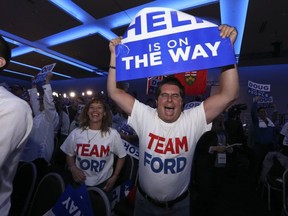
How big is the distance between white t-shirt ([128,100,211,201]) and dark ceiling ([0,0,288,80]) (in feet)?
13.9

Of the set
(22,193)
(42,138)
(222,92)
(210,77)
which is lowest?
(22,193)

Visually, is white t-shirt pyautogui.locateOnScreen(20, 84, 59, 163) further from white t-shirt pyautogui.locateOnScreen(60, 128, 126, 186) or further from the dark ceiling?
the dark ceiling

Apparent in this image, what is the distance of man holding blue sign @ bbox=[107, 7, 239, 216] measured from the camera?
5.21ft

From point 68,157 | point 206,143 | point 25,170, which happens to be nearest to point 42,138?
point 68,157

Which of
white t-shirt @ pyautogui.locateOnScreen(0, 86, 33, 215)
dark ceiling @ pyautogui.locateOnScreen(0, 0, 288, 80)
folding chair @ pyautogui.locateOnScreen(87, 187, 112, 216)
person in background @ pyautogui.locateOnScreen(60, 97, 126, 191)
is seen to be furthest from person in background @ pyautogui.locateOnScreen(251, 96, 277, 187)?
white t-shirt @ pyautogui.locateOnScreen(0, 86, 33, 215)

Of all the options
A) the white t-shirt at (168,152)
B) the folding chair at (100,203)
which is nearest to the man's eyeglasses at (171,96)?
the white t-shirt at (168,152)

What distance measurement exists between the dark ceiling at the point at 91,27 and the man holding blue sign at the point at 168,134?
411 centimetres

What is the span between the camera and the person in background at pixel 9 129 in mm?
889

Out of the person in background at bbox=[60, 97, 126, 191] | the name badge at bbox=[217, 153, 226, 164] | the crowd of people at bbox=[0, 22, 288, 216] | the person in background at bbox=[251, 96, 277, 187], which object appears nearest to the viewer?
the crowd of people at bbox=[0, 22, 288, 216]

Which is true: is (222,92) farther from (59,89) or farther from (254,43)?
(59,89)

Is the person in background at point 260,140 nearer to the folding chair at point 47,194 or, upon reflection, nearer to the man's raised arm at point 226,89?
the man's raised arm at point 226,89

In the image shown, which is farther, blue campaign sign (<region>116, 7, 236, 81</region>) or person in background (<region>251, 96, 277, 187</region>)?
person in background (<region>251, 96, 277, 187</region>)

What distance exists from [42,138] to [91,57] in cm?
769

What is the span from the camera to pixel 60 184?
1.58 m
